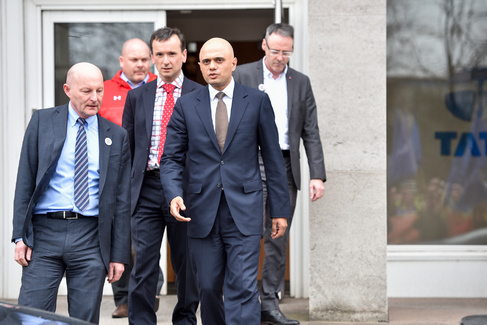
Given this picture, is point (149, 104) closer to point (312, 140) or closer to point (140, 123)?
point (140, 123)

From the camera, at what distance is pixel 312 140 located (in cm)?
681

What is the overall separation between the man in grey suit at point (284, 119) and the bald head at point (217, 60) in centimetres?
133

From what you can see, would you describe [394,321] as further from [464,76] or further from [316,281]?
[464,76]

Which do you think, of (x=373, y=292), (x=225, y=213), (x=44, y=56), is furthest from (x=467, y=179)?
(x=44, y=56)

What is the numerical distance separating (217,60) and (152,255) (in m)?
1.54

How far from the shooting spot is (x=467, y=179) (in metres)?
8.30

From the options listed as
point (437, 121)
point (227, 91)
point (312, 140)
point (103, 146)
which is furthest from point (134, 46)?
point (437, 121)

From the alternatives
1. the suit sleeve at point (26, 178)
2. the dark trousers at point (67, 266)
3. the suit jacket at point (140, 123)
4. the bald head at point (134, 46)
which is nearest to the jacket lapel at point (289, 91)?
the suit jacket at point (140, 123)

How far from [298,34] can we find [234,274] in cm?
341

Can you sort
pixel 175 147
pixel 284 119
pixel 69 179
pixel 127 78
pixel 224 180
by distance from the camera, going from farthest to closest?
pixel 127 78
pixel 284 119
pixel 175 147
pixel 224 180
pixel 69 179

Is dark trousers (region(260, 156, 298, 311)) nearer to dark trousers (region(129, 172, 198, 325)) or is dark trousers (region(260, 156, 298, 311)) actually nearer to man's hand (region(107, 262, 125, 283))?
dark trousers (region(129, 172, 198, 325))

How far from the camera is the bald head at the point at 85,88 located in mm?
4875

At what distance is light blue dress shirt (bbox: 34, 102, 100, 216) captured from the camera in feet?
15.9

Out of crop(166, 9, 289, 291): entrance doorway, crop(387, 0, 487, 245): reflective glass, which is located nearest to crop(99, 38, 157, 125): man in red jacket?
crop(387, 0, 487, 245): reflective glass
